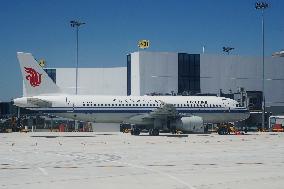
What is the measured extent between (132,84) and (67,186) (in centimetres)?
7104

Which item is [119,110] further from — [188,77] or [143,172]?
[188,77]

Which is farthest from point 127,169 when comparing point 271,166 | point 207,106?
point 207,106

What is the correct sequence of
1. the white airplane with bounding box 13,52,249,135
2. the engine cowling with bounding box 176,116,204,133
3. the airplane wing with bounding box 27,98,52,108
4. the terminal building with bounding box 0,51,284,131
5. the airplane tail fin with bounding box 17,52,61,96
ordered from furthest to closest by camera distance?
the terminal building with bounding box 0,51,284,131 → the engine cowling with bounding box 176,116,204,133 → the white airplane with bounding box 13,52,249,135 → the airplane tail fin with bounding box 17,52,61,96 → the airplane wing with bounding box 27,98,52,108

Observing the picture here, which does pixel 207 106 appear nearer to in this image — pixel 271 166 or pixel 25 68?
pixel 25 68

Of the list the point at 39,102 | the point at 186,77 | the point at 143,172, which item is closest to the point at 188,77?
the point at 186,77

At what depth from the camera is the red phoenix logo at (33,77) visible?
1857 inches

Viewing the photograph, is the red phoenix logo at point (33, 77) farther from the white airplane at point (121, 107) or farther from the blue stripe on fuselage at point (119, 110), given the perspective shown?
the blue stripe on fuselage at point (119, 110)

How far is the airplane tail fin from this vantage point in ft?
154

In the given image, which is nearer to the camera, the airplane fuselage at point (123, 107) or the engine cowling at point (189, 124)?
the airplane fuselage at point (123, 107)

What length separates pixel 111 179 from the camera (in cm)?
1565

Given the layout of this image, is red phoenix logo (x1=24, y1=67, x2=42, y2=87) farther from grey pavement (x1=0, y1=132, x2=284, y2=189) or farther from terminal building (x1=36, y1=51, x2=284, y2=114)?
terminal building (x1=36, y1=51, x2=284, y2=114)

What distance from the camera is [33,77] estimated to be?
155 ft

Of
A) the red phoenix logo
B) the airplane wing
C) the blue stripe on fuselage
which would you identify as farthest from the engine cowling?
the red phoenix logo

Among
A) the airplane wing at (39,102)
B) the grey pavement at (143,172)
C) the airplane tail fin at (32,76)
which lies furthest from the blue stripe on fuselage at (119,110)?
the grey pavement at (143,172)
